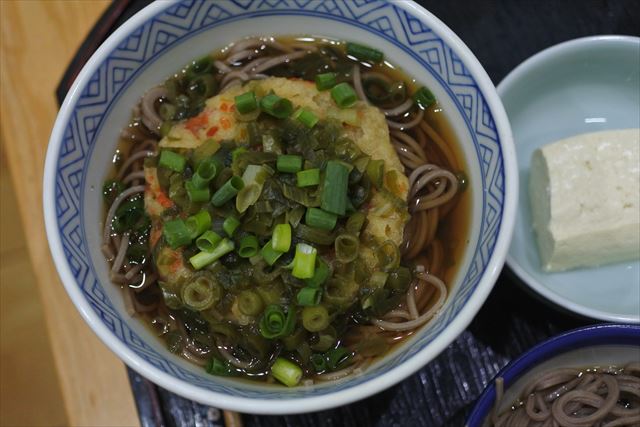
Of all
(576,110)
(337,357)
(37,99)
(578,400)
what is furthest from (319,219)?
(576,110)

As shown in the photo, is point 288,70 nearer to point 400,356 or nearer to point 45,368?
point 400,356

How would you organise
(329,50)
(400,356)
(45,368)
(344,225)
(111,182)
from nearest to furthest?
(400,356) < (344,225) < (111,182) < (329,50) < (45,368)

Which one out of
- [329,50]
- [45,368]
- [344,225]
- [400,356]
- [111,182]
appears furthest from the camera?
[45,368]

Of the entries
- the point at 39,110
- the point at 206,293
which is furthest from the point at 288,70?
the point at 39,110

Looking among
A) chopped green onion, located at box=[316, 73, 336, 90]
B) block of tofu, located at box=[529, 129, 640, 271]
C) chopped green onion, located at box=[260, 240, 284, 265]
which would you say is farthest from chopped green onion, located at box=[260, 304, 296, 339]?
block of tofu, located at box=[529, 129, 640, 271]

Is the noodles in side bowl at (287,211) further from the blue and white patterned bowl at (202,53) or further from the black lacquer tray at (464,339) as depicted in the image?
the black lacquer tray at (464,339)

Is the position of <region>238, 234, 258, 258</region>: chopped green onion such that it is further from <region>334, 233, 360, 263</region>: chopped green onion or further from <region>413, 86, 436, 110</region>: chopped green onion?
<region>413, 86, 436, 110</region>: chopped green onion

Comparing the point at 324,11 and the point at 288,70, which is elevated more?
the point at 324,11

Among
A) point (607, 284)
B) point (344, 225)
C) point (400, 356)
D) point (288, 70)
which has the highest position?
point (288, 70)
